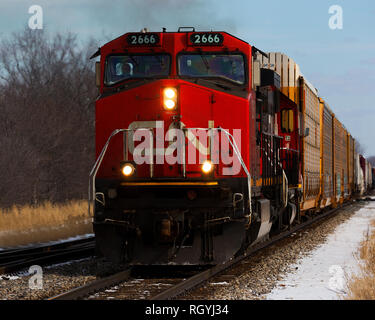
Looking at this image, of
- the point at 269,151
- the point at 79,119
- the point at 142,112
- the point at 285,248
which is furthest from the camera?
the point at 79,119

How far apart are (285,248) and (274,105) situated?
11.3 feet

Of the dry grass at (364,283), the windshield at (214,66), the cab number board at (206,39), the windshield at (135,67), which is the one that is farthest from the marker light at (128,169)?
the dry grass at (364,283)

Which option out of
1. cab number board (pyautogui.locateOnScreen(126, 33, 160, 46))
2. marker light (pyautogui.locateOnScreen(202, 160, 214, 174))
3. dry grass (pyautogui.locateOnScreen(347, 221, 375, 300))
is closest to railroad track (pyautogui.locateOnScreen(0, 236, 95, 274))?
marker light (pyautogui.locateOnScreen(202, 160, 214, 174))

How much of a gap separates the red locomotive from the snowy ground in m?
1.05

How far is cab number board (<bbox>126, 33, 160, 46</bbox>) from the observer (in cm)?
905

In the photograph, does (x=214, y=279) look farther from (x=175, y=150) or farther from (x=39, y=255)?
(x=39, y=255)

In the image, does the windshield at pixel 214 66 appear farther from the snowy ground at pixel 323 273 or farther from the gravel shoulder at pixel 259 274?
the snowy ground at pixel 323 273

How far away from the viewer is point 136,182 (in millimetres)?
8500

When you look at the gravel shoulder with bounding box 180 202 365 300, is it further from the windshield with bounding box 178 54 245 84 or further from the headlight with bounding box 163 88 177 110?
the windshield with bounding box 178 54 245 84

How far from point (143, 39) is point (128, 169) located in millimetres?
2085

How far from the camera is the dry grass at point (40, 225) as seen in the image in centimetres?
1537

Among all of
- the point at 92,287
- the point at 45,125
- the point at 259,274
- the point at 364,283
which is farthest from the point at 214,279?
the point at 45,125
